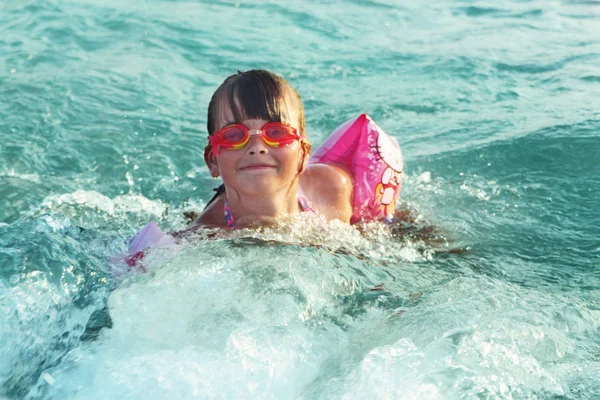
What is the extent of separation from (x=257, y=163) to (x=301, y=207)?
1.79 feet

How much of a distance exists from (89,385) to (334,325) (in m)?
0.96

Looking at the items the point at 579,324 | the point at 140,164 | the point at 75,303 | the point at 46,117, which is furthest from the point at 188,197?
the point at 579,324

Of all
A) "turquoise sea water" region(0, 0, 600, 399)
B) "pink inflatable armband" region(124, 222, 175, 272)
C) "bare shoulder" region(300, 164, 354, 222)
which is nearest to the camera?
"turquoise sea water" region(0, 0, 600, 399)

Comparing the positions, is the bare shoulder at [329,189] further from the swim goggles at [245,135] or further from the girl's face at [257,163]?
the swim goggles at [245,135]

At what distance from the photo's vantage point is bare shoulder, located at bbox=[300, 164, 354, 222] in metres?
4.56

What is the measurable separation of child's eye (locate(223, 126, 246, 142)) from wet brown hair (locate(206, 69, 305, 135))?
0.06 meters

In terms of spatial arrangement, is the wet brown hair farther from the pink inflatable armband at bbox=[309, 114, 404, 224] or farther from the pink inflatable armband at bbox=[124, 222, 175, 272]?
the pink inflatable armband at bbox=[309, 114, 404, 224]

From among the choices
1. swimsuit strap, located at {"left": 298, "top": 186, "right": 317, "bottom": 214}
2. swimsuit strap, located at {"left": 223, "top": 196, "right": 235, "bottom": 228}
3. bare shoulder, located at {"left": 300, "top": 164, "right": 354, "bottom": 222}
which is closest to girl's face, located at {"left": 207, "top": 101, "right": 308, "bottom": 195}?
swimsuit strap, located at {"left": 223, "top": 196, "right": 235, "bottom": 228}

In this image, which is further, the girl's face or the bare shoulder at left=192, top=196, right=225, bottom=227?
the bare shoulder at left=192, top=196, right=225, bottom=227

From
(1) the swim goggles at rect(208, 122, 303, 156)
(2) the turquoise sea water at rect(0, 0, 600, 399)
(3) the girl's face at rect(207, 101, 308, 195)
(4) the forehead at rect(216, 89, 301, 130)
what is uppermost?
(4) the forehead at rect(216, 89, 301, 130)

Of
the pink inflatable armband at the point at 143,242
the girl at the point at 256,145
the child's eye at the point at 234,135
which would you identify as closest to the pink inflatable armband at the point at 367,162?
the girl at the point at 256,145

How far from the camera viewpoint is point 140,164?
6.03 metres

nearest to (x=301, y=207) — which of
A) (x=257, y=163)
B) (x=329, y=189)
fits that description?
(x=329, y=189)

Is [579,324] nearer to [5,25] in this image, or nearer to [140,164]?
[140,164]
